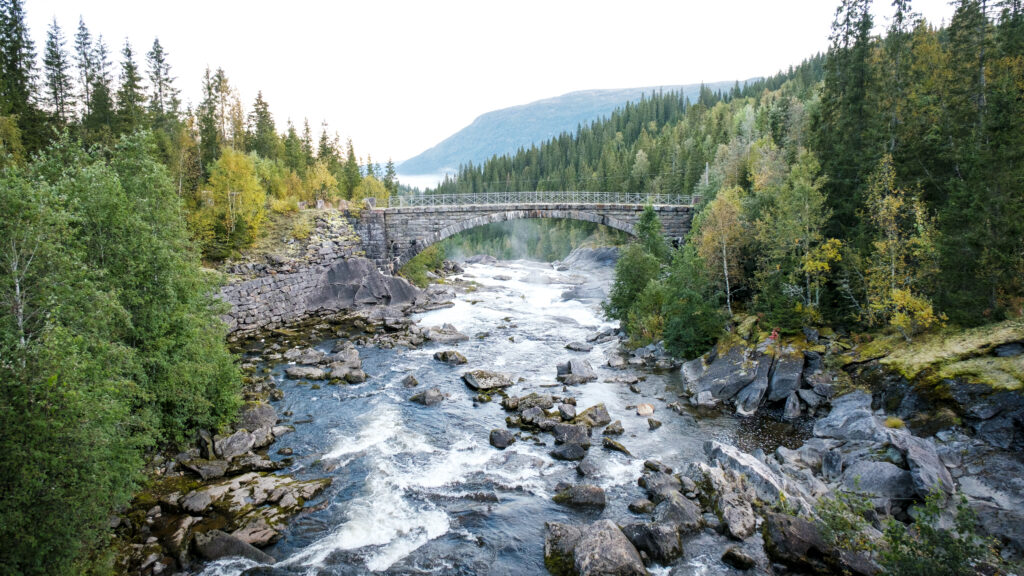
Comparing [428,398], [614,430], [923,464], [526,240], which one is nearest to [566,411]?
[614,430]

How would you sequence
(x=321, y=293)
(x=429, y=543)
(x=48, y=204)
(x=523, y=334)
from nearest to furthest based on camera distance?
1. (x=48, y=204)
2. (x=429, y=543)
3. (x=523, y=334)
4. (x=321, y=293)

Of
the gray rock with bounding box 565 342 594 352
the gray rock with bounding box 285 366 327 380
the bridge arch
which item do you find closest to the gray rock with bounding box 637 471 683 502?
the gray rock with bounding box 565 342 594 352

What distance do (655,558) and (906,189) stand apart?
22087 mm

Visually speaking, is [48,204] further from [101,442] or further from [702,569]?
[702,569]

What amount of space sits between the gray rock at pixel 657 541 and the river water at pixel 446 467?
33 centimetres

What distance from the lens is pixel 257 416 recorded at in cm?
2211

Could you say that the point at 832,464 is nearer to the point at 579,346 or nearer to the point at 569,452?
the point at 569,452

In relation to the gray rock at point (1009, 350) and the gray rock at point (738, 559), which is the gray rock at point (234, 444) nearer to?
the gray rock at point (738, 559)

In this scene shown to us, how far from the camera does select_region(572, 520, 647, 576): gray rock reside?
1270 cm

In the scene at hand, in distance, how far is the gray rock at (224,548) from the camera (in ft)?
44.8

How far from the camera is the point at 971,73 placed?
25344 mm

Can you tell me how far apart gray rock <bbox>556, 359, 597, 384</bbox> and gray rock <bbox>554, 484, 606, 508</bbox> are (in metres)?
11.6

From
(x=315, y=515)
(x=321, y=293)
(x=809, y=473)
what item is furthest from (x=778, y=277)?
(x=321, y=293)

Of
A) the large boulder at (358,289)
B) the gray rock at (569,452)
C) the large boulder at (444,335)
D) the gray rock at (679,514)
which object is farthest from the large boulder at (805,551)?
the large boulder at (358,289)
